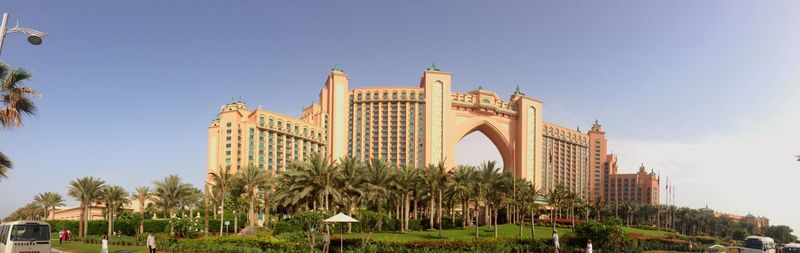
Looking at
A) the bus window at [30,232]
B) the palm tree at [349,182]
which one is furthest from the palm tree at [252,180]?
the bus window at [30,232]

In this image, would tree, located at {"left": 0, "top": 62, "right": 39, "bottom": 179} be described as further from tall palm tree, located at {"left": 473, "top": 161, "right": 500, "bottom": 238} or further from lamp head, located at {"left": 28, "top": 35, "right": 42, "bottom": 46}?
tall palm tree, located at {"left": 473, "top": 161, "right": 500, "bottom": 238}

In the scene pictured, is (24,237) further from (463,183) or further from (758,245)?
(463,183)

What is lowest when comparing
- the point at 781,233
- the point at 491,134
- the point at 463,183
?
the point at 781,233

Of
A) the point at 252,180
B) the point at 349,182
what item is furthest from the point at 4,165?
the point at 252,180

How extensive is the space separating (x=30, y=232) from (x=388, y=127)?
94.3 m

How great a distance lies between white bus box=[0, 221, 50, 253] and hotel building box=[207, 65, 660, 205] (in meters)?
79.7

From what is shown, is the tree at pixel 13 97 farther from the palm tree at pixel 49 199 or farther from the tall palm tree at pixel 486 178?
the palm tree at pixel 49 199

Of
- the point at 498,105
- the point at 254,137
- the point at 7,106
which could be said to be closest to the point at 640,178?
the point at 498,105

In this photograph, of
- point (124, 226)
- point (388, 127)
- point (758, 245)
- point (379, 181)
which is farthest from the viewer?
point (388, 127)

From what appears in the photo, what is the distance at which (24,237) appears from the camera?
24016 millimetres

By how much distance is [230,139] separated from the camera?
104m

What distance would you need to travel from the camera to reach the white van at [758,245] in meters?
31.9

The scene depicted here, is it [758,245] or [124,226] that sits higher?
[758,245]

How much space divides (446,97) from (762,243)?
281 feet
